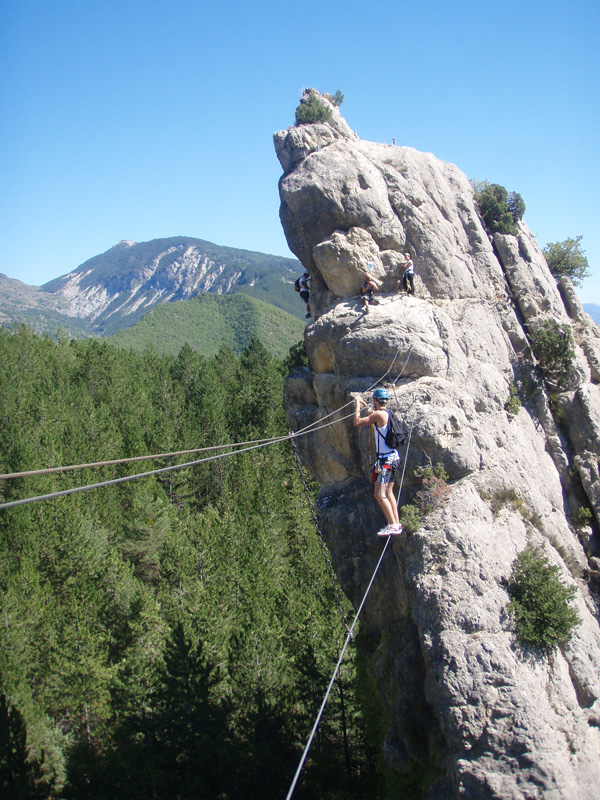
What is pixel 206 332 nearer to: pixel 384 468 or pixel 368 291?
pixel 368 291

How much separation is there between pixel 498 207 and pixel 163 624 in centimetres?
2794

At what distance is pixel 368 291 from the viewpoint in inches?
709

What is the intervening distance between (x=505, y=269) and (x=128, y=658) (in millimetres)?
26774

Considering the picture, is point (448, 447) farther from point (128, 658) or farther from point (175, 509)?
point (175, 509)

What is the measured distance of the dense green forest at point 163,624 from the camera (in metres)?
23.1

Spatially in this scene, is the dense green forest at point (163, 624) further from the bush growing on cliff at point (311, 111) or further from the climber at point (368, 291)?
the bush growing on cliff at point (311, 111)

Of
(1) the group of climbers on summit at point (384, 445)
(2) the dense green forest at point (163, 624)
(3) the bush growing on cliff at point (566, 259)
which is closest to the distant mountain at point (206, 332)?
(2) the dense green forest at point (163, 624)

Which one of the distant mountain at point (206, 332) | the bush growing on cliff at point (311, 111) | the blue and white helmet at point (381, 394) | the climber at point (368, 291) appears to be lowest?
the blue and white helmet at point (381, 394)

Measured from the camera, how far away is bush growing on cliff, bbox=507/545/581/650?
41.0ft

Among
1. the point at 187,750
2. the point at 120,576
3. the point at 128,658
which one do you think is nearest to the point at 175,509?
the point at 120,576

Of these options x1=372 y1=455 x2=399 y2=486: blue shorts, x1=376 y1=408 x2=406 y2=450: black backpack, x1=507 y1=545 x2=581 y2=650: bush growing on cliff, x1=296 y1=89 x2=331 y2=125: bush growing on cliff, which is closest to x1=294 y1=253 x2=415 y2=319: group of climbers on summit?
x1=376 y1=408 x2=406 y2=450: black backpack

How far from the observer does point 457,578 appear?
13.2m

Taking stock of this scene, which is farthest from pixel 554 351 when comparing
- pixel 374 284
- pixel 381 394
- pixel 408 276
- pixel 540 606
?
pixel 381 394

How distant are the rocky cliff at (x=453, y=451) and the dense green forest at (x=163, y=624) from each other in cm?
696
